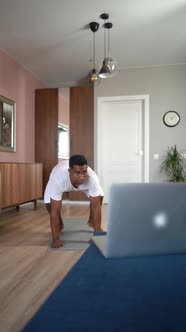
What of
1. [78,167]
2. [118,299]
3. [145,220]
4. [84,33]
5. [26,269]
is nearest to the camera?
[118,299]

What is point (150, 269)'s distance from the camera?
2.58 feet

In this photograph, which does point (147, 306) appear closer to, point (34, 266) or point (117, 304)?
point (117, 304)

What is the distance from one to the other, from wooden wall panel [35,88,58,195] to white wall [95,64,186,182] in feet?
4.64

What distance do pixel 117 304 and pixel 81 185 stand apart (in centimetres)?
182

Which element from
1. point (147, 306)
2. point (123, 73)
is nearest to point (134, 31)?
point (123, 73)

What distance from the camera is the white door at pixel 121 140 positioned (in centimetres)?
519

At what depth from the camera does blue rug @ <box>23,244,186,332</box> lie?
529 mm

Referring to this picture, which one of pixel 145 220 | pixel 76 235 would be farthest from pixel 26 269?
pixel 145 220

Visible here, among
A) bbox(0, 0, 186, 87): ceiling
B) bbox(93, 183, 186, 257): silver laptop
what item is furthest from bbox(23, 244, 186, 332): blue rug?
bbox(0, 0, 186, 87): ceiling

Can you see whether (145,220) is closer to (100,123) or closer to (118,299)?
Result: (118,299)

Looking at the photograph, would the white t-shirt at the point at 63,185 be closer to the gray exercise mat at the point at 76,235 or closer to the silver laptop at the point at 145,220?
the gray exercise mat at the point at 76,235

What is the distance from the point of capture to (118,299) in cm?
62

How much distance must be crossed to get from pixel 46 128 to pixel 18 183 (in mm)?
1903

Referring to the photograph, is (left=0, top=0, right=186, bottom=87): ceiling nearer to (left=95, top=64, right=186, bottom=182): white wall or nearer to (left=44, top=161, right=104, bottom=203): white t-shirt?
(left=95, top=64, right=186, bottom=182): white wall
